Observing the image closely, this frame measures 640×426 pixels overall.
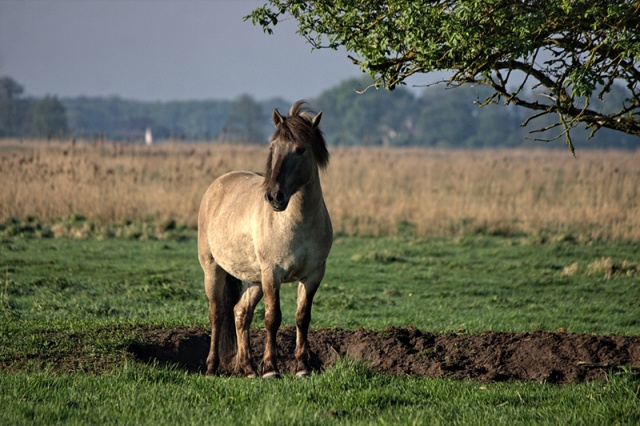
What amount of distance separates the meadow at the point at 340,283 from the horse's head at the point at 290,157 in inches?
66.2

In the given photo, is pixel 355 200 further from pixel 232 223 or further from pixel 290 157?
pixel 290 157

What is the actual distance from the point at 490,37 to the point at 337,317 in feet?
17.8

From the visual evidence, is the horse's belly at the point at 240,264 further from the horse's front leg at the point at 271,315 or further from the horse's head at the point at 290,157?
the horse's head at the point at 290,157

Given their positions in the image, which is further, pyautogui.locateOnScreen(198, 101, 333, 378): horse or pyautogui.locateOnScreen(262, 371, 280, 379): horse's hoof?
pyautogui.locateOnScreen(262, 371, 280, 379): horse's hoof

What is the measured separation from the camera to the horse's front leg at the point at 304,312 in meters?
8.60

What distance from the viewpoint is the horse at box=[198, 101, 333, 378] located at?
814 cm

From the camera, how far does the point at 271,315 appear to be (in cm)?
855

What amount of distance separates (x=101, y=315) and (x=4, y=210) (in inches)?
443

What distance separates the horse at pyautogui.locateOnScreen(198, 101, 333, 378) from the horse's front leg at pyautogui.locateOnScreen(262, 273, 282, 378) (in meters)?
0.01

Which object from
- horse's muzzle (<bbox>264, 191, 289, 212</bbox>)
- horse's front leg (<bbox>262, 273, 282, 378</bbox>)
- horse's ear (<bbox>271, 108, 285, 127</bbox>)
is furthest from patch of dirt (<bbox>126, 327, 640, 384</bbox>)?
horse's ear (<bbox>271, 108, 285, 127</bbox>)

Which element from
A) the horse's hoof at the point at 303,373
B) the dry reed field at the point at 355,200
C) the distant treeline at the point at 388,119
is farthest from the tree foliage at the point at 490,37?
the distant treeline at the point at 388,119

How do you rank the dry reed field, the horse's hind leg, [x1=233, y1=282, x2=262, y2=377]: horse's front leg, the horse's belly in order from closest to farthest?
the horse's belly < [x1=233, y1=282, x2=262, y2=377]: horse's front leg < the horse's hind leg < the dry reed field

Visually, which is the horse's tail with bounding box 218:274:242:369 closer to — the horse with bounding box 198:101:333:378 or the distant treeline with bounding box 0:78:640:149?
the horse with bounding box 198:101:333:378

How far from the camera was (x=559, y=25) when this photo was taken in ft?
26.9
